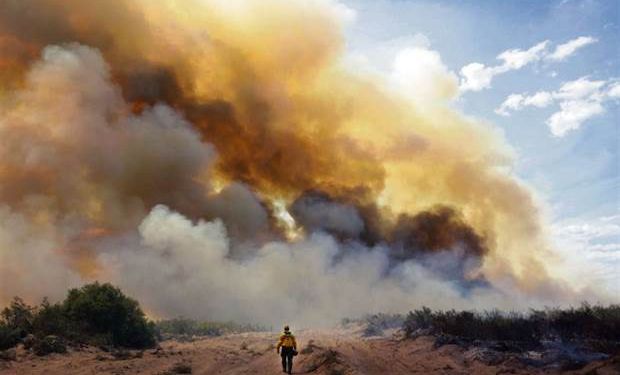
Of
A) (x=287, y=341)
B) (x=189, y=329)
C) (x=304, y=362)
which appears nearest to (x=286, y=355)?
(x=287, y=341)

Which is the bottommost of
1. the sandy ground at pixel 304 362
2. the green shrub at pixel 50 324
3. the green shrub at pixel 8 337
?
the sandy ground at pixel 304 362

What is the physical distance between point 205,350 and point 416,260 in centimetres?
4633

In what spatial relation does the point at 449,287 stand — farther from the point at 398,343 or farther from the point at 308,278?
the point at 398,343

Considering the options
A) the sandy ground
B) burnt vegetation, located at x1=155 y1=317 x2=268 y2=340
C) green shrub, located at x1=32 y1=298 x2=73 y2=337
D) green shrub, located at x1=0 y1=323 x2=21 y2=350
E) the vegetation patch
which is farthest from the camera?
burnt vegetation, located at x1=155 y1=317 x2=268 y2=340

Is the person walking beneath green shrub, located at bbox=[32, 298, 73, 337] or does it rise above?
beneath

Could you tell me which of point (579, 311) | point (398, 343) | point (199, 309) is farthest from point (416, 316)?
point (199, 309)

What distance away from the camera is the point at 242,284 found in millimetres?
58344

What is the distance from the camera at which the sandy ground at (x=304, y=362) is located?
19.0 metres

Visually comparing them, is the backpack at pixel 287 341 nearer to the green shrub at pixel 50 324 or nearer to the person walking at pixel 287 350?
the person walking at pixel 287 350

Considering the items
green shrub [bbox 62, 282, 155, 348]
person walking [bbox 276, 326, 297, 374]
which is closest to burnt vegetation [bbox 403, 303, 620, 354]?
person walking [bbox 276, 326, 297, 374]

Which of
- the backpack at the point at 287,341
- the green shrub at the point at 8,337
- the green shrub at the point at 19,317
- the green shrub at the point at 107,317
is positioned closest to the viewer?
the backpack at the point at 287,341

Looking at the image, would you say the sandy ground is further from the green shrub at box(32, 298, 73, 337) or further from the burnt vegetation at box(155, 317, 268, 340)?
the burnt vegetation at box(155, 317, 268, 340)

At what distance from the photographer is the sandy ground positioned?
19.0m

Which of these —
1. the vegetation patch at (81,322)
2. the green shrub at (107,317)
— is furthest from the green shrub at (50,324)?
the green shrub at (107,317)
